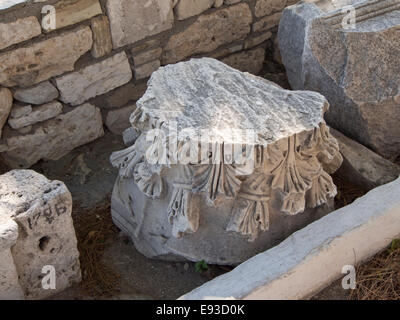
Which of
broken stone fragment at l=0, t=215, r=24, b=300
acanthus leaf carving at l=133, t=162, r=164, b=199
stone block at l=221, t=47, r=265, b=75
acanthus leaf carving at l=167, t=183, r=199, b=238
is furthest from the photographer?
stone block at l=221, t=47, r=265, b=75

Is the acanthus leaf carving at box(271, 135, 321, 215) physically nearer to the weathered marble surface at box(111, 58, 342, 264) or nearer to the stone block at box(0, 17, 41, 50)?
the weathered marble surface at box(111, 58, 342, 264)

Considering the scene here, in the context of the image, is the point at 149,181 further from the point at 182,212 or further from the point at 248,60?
the point at 248,60

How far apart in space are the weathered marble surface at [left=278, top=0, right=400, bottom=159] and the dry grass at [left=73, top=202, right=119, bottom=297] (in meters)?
1.46

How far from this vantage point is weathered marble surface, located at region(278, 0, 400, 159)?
3.23m

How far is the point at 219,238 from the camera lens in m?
2.82

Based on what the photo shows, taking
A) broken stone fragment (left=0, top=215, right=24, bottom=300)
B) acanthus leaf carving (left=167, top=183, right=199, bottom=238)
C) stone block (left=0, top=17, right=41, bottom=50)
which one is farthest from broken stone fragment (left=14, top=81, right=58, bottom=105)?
acanthus leaf carving (left=167, top=183, right=199, bottom=238)

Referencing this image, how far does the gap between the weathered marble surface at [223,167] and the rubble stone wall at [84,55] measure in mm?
672

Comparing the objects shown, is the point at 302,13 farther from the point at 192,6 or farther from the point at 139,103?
the point at 139,103

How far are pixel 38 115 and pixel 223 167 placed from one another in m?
1.39

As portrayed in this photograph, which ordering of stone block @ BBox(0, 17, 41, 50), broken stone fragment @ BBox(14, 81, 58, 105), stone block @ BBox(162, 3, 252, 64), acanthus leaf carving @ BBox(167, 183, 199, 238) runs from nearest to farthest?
acanthus leaf carving @ BBox(167, 183, 199, 238) → stone block @ BBox(0, 17, 41, 50) → broken stone fragment @ BBox(14, 81, 58, 105) → stone block @ BBox(162, 3, 252, 64)

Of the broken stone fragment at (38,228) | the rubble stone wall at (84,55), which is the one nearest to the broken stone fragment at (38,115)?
the rubble stone wall at (84,55)

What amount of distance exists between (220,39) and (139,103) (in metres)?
1.45

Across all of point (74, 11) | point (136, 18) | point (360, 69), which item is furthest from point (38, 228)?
point (360, 69)
